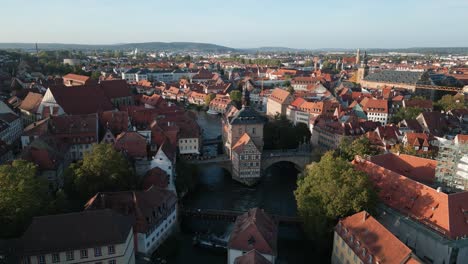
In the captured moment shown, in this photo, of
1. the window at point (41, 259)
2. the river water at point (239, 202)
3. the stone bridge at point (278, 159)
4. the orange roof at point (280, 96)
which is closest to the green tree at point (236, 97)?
→ the orange roof at point (280, 96)

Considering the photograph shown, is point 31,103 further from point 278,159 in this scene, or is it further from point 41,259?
point 41,259

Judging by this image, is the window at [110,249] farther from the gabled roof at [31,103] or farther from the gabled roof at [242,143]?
the gabled roof at [31,103]

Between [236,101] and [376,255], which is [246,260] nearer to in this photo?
[376,255]

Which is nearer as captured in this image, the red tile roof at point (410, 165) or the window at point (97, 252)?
the window at point (97, 252)

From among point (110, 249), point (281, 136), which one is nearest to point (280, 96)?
point (281, 136)

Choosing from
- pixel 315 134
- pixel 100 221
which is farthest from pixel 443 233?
pixel 315 134

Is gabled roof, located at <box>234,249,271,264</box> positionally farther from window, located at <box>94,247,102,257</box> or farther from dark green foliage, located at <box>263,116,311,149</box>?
dark green foliage, located at <box>263,116,311,149</box>

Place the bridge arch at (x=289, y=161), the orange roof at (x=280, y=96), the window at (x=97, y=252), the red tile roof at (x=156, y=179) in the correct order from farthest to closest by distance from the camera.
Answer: the orange roof at (x=280, y=96) → the bridge arch at (x=289, y=161) → the red tile roof at (x=156, y=179) → the window at (x=97, y=252)
